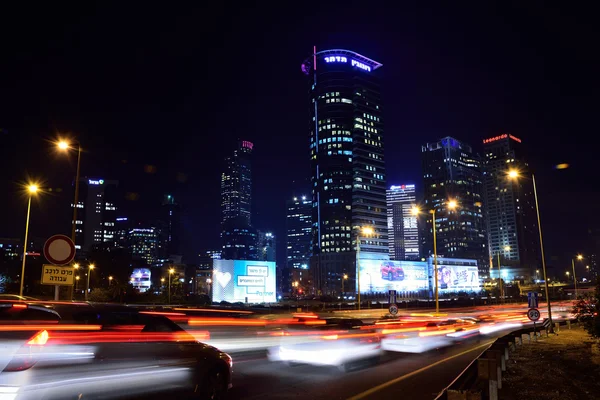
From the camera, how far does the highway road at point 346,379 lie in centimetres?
961

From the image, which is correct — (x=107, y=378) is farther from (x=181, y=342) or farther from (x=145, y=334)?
(x=181, y=342)

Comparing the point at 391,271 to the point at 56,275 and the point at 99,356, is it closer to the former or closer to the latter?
the point at 56,275

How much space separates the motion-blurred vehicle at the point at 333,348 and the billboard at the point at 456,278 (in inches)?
4778

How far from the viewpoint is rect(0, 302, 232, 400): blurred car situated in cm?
640

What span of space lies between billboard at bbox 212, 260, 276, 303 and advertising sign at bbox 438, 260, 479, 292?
70.6 metres

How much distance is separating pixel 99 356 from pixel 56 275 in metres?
5.51

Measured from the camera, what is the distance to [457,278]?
143000 mm

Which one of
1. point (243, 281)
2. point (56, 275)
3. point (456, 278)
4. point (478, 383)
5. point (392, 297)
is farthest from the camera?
point (456, 278)

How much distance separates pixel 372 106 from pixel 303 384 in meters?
172

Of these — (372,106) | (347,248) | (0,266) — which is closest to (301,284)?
(347,248)

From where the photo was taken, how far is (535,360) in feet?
50.0

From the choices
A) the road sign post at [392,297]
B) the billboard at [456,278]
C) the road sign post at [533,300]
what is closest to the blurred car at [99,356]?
the road sign post at [392,297]

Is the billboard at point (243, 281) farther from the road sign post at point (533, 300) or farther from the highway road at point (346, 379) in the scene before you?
the highway road at point (346, 379)

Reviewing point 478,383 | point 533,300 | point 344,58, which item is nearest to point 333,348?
point 478,383
